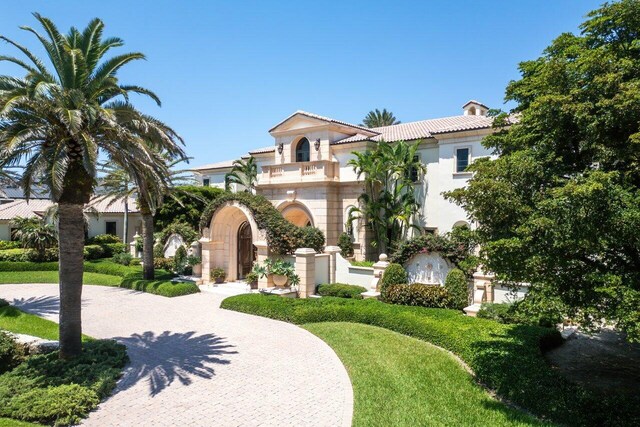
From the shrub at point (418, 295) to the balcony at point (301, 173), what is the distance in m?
10.1

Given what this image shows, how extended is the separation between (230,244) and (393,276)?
34.2ft

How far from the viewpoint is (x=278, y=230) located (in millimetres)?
20406

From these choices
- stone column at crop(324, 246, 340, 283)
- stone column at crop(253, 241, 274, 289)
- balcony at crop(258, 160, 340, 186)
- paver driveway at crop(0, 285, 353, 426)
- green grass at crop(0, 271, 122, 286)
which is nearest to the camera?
paver driveway at crop(0, 285, 353, 426)

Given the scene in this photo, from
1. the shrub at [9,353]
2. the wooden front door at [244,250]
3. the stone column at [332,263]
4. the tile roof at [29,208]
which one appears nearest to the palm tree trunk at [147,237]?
the wooden front door at [244,250]

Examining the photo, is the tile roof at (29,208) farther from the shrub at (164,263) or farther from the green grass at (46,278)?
the shrub at (164,263)

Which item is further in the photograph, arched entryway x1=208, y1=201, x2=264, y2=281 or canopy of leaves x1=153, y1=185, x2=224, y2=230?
canopy of leaves x1=153, y1=185, x2=224, y2=230

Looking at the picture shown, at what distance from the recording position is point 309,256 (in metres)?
19.1

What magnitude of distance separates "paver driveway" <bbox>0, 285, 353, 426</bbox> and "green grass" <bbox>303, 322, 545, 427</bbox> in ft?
1.29

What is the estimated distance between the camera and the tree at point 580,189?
6285mm

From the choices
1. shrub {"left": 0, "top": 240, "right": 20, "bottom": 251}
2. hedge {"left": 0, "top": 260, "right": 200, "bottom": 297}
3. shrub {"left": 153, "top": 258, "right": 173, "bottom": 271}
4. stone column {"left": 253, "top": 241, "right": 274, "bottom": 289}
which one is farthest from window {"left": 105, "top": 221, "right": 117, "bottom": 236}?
stone column {"left": 253, "top": 241, "right": 274, "bottom": 289}

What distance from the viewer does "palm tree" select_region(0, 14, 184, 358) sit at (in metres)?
9.90

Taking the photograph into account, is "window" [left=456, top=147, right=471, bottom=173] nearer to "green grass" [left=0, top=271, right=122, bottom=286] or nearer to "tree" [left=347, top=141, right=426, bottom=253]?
"tree" [left=347, top=141, right=426, bottom=253]

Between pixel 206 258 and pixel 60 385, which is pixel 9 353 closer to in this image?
pixel 60 385

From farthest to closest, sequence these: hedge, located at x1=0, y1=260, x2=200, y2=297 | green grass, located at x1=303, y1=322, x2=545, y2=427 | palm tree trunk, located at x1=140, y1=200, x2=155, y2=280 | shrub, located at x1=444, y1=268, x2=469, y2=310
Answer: palm tree trunk, located at x1=140, y1=200, x2=155, y2=280, hedge, located at x1=0, y1=260, x2=200, y2=297, shrub, located at x1=444, y1=268, x2=469, y2=310, green grass, located at x1=303, y1=322, x2=545, y2=427
